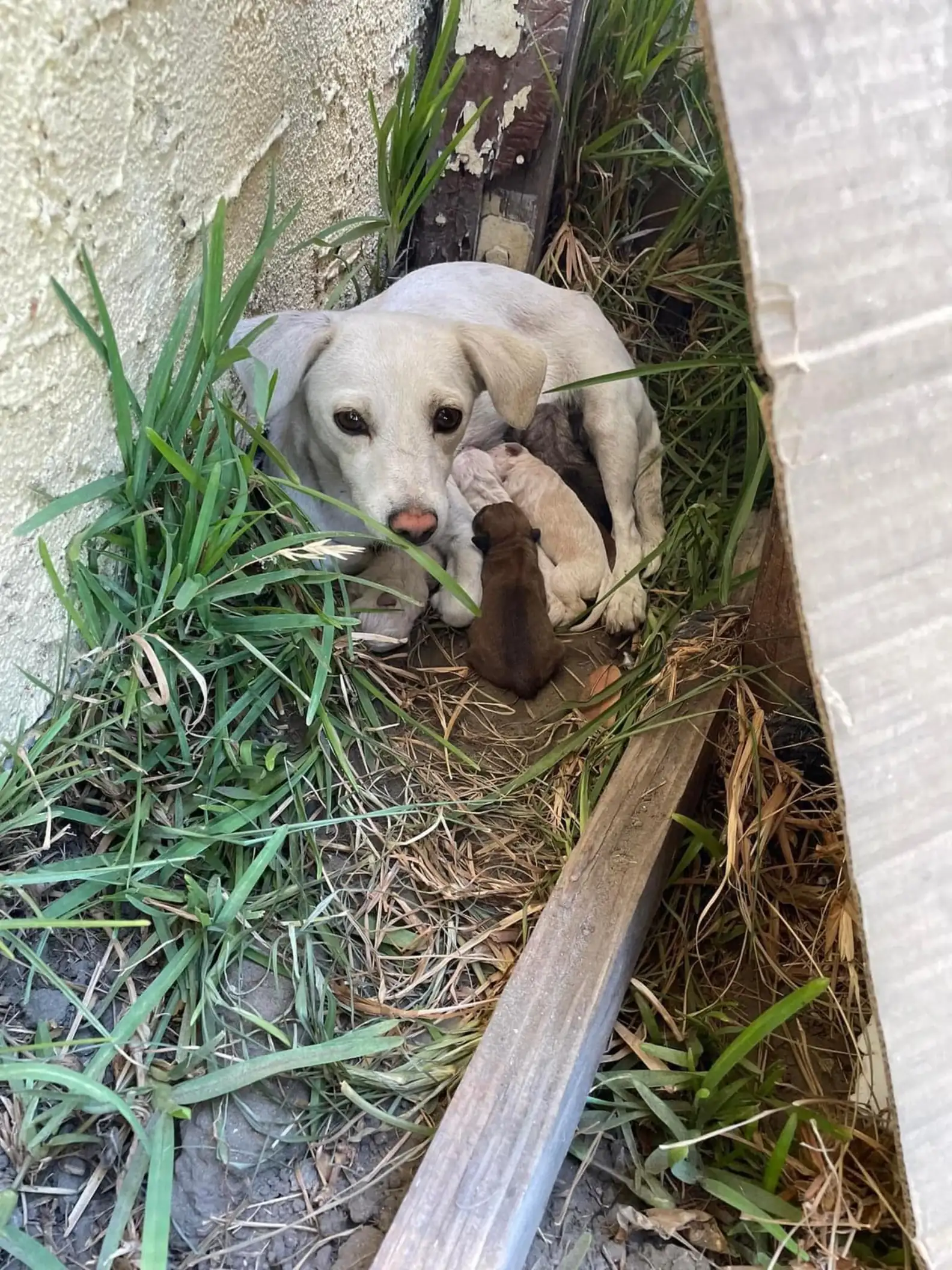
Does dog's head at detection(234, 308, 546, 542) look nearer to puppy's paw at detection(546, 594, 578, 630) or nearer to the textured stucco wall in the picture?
the textured stucco wall

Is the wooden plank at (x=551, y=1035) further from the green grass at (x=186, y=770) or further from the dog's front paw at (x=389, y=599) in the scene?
the dog's front paw at (x=389, y=599)

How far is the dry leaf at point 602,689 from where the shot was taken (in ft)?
6.10

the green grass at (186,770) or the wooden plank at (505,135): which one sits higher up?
the wooden plank at (505,135)

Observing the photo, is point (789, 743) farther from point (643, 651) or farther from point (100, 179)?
point (100, 179)

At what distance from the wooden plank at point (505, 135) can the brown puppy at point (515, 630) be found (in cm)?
122

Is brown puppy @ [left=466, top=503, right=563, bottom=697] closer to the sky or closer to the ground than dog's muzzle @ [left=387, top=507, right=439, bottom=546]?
closer to the ground

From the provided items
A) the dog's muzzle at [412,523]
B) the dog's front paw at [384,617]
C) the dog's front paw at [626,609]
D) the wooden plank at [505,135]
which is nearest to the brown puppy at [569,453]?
the dog's front paw at [626,609]

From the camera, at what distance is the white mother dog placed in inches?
72.4

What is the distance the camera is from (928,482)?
35.1 inches

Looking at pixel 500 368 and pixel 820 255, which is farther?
pixel 500 368

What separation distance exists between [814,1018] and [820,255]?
1174mm

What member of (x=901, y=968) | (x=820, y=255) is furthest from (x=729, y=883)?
(x=820, y=255)

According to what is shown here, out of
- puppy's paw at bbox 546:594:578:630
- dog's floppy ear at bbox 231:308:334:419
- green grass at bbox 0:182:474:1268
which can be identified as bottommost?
puppy's paw at bbox 546:594:578:630

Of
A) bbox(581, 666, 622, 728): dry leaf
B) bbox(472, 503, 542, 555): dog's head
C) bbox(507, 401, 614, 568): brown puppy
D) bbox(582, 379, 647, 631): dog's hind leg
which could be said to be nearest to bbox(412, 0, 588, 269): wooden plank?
bbox(507, 401, 614, 568): brown puppy
